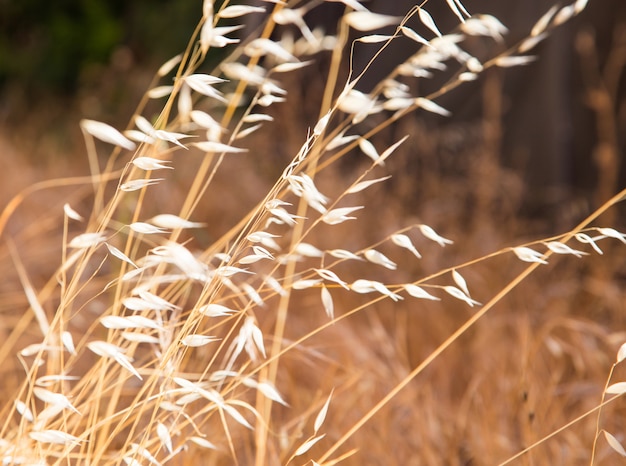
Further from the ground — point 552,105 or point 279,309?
point 279,309

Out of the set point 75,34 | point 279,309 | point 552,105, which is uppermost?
point 279,309

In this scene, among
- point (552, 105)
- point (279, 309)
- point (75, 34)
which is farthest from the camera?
point (75, 34)

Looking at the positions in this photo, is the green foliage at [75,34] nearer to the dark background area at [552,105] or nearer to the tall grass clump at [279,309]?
the dark background area at [552,105]

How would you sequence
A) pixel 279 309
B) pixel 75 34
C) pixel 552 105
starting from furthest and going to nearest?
pixel 75 34, pixel 552 105, pixel 279 309

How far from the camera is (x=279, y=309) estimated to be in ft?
2.81

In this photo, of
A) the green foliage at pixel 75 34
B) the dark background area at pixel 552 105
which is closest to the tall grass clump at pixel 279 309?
the dark background area at pixel 552 105

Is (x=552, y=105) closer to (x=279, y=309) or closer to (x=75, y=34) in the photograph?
(x=279, y=309)

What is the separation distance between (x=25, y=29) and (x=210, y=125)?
6.00 metres

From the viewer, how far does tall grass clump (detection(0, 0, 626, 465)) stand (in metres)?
0.63

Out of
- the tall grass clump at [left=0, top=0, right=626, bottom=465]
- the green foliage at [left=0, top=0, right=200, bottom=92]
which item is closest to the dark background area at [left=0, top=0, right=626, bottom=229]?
the tall grass clump at [left=0, top=0, right=626, bottom=465]

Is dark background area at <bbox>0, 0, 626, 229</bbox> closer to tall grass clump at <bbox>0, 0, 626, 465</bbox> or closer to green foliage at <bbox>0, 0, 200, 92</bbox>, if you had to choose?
tall grass clump at <bbox>0, 0, 626, 465</bbox>

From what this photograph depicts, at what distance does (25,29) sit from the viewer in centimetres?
613

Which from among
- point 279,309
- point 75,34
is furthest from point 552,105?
point 75,34

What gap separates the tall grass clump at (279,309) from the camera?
0.63m
